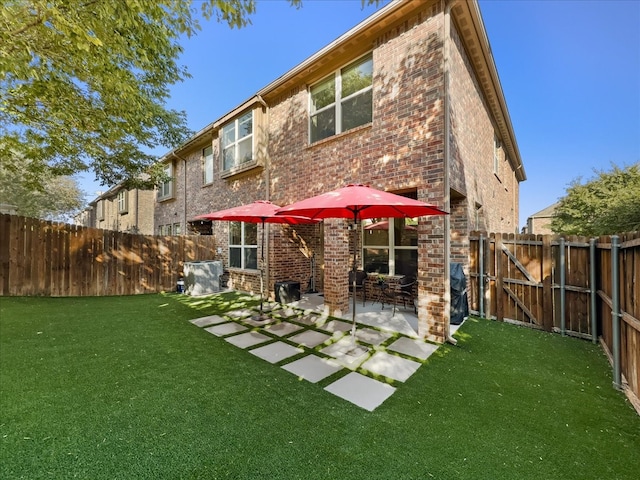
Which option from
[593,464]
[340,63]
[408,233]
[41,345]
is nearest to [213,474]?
[593,464]

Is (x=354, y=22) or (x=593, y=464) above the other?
(x=354, y=22)

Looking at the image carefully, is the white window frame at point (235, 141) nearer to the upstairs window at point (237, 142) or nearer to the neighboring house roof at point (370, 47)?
the upstairs window at point (237, 142)

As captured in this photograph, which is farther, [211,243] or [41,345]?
[211,243]

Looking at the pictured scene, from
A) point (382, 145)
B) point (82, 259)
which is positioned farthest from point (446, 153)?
point (82, 259)

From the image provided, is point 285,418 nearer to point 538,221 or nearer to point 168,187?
point 168,187

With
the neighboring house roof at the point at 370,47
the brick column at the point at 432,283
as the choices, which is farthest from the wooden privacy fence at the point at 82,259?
the brick column at the point at 432,283

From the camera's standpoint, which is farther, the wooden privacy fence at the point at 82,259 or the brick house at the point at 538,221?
the brick house at the point at 538,221

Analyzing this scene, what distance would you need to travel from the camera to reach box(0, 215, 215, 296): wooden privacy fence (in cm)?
720

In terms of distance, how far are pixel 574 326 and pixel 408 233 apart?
3.88 meters

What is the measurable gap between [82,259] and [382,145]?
31.0 ft

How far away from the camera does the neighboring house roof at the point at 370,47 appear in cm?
521

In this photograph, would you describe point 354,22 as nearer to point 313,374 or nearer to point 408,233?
point 408,233

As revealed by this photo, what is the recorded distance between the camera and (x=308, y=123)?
7332 mm

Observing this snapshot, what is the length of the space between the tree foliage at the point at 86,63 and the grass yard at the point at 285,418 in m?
3.96
